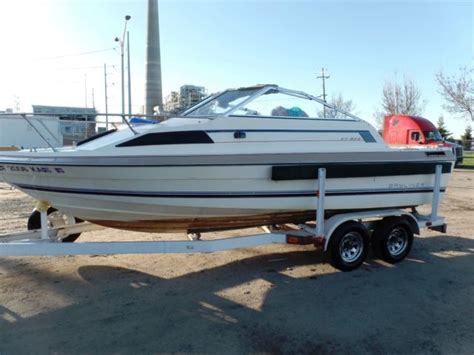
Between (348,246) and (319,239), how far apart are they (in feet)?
1.68

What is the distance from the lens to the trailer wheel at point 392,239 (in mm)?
5434

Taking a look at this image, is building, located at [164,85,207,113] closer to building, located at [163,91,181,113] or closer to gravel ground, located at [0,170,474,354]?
building, located at [163,91,181,113]

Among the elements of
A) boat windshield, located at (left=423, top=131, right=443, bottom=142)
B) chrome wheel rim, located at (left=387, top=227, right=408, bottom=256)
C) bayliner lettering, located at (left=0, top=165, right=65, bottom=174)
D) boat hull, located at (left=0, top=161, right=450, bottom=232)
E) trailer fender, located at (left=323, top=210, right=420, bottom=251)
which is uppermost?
boat windshield, located at (left=423, top=131, right=443, bottom=142)

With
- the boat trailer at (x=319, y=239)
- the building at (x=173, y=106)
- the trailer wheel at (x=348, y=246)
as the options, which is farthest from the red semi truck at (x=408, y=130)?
the trailer wheel at (x=348, y=246)

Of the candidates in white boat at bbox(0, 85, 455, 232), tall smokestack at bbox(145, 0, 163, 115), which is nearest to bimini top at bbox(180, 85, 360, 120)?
white boat at bbox(0, 85, 455, 232)

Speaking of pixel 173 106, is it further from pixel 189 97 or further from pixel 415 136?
pixel 415 136

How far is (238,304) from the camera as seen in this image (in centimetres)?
412

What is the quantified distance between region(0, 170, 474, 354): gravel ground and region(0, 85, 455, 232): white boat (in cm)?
64

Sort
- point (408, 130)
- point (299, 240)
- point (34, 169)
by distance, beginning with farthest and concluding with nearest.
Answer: point (408, 130) < point (299, 240) < point (34, 169)

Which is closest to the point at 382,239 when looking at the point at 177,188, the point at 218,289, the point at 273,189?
the point at 273,189

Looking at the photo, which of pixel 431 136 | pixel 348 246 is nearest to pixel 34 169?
pixel 348 246

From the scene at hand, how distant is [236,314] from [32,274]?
253 centimetres

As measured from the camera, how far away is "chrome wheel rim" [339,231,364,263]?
514 centimetres

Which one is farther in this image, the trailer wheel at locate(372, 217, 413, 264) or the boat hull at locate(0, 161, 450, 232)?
the trailer wheel at locate(372, 217, 413, 264)
